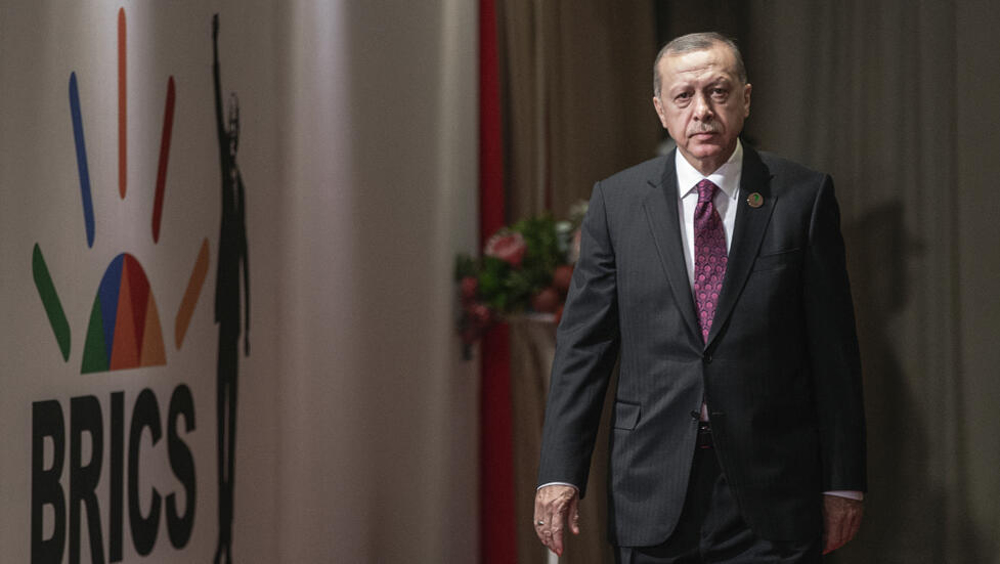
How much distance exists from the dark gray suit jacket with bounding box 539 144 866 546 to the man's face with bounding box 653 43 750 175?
0.30 ft

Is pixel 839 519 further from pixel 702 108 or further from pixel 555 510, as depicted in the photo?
pixel 702 108

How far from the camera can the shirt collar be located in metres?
1.96

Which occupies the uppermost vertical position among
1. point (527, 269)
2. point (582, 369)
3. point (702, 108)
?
point (702, 108)

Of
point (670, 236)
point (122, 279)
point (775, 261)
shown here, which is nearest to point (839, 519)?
point (775, 261)

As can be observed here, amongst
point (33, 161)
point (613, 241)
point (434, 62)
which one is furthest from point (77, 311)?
point (434, 62)

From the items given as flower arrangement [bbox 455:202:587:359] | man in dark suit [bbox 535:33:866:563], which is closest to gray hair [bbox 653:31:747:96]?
man in dark suit [bbox 535:33:866:563]

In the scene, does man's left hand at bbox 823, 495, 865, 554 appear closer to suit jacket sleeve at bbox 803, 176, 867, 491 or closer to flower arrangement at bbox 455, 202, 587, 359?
suit jacket sleeve at bbox 803, 176, 867, 491

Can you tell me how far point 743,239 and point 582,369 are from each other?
387mm

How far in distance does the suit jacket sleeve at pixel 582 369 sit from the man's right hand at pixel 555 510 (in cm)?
2

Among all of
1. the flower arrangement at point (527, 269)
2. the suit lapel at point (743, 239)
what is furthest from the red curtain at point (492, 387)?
the suit lapel at point (743, 239)

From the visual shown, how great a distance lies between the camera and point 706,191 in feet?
6.37

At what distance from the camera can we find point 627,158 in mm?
3996

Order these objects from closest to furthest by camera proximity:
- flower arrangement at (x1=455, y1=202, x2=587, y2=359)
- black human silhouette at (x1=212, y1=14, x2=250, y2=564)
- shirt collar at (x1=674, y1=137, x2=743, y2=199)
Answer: shirt collar at (x1=674, y1=137, x2=743, y2=199) → black human silhouette at (x1=212, y1=14, x2=250, y2=564) → flower arrangement at (x1=455, y1=202, x2=587, y2=359)

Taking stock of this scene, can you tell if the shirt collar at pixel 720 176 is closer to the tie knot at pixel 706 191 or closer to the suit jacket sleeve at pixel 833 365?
the tie knot at pixel 706 191
